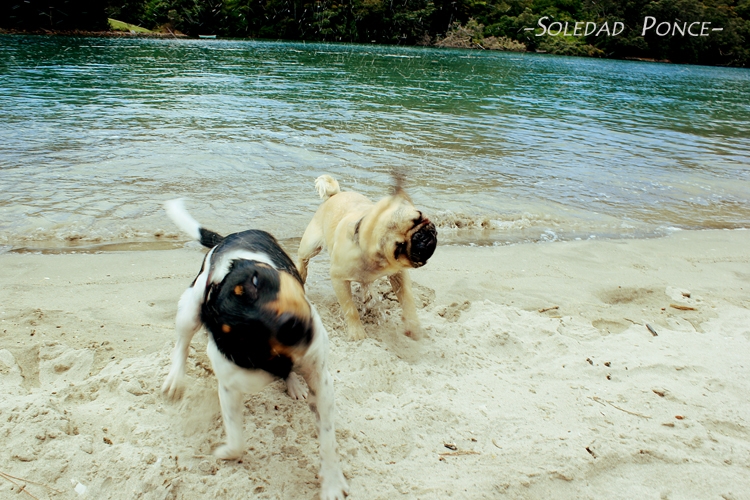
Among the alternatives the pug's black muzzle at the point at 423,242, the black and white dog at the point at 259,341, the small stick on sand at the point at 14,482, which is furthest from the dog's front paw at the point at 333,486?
the pug's black muzzle at the point at 423,242

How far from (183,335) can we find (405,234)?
56.1 inches

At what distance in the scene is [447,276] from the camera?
16.1ft

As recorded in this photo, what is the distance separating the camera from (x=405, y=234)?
3049 mm

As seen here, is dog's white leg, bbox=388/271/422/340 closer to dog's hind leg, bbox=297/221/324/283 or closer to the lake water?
dog's hind leg, bbox=297/221/324/283

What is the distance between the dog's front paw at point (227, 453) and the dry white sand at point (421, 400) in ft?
0.15

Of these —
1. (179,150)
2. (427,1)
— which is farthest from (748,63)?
(179,150)

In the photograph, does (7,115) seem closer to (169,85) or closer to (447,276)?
(169,85)

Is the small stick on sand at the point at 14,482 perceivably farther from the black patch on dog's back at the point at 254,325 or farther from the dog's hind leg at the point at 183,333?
the black patch on dog's back at the point at 254,325

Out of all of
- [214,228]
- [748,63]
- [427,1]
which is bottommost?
[214,228]

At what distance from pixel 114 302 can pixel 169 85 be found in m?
17.9

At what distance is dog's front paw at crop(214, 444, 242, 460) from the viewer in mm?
2336

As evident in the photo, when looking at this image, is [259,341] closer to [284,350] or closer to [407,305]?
[284,350]

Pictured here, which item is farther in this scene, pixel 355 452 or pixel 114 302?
pixel 114 302

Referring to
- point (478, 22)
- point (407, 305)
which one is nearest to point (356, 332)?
point (407, 305)
